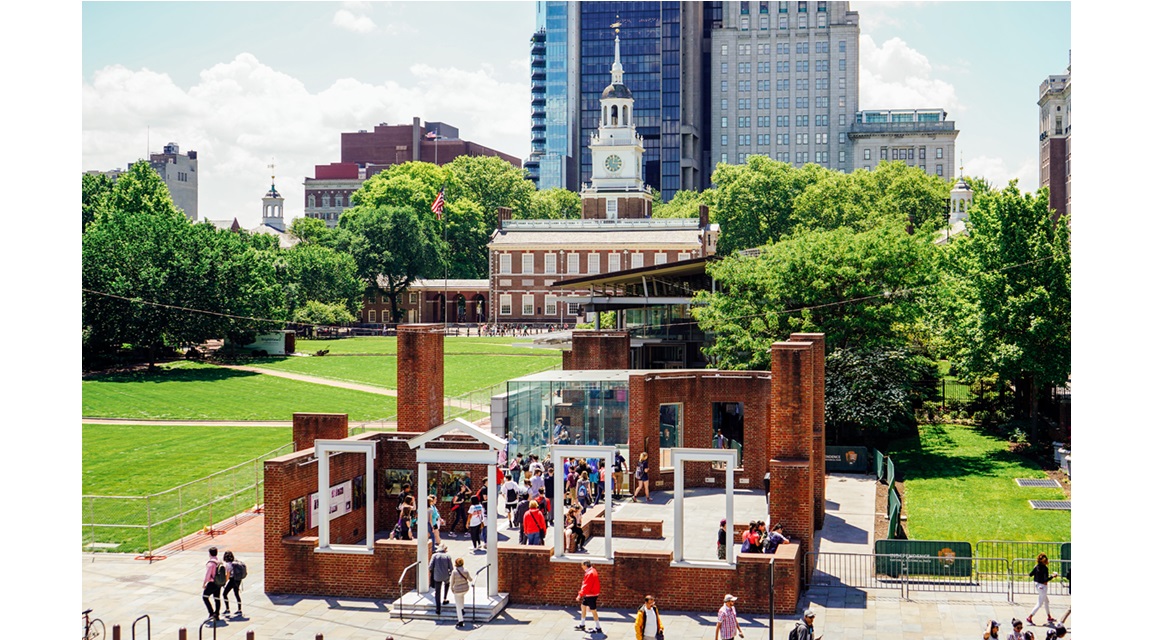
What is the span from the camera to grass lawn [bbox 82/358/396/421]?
50.1 metres

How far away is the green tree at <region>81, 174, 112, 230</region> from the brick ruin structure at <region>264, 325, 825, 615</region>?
2238 inches

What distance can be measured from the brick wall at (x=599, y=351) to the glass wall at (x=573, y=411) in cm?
757

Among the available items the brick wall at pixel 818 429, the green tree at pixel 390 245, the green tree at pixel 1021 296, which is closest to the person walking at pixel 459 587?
the brick wall at pixel 818 429

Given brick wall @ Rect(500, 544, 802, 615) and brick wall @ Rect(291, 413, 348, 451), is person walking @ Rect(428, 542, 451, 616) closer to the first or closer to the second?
brick wall @ Rect(500, 544, 802, 615)

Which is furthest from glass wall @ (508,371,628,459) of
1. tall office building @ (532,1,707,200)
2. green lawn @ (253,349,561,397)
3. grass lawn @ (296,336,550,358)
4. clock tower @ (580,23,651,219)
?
tall office building @ (532,1,707,200)

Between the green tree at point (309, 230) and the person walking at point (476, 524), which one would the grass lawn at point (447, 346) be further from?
the person walking at point (476, 524)

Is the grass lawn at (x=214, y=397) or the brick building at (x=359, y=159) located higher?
the brick building at (x=359, y=159)

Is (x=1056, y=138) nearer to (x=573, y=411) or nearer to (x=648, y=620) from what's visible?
(x=573, y=411)

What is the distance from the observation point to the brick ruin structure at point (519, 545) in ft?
73.1

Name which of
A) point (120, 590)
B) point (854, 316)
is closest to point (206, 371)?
point (854, 316)

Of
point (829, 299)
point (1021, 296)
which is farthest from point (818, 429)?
point (1021, 296)

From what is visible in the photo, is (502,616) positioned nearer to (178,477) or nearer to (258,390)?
(178,477)

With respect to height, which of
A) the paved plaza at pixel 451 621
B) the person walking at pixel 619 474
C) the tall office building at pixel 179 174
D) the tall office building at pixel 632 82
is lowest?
the paved plaza at pixel 451 621

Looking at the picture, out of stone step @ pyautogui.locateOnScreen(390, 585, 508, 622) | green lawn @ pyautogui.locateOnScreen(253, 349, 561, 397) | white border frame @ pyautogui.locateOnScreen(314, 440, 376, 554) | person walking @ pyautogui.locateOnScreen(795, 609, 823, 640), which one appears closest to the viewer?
person walking @ pyautogui.locateOnScreen(795, 609, 823, 640)
